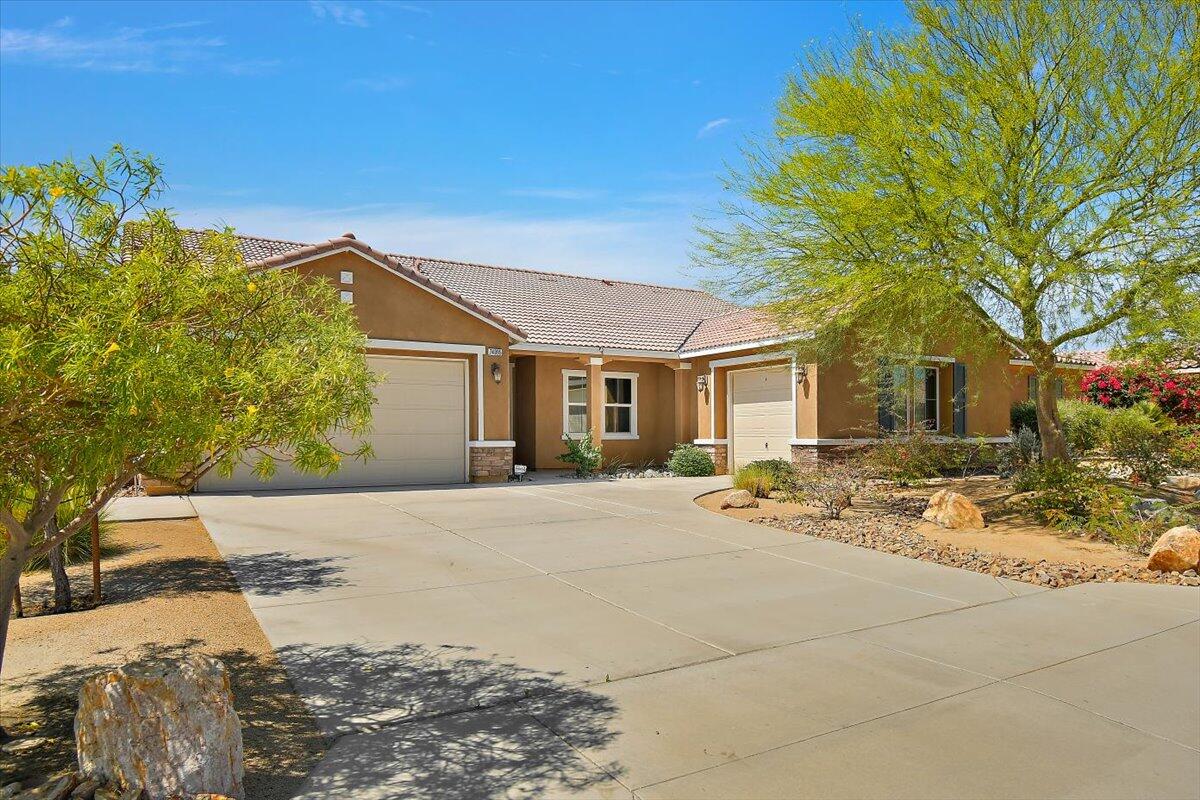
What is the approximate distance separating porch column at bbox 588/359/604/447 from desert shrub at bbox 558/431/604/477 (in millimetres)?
476

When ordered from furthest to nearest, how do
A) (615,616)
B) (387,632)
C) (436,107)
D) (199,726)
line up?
(436,107) → (615,616) → (387,632) → (199,726)

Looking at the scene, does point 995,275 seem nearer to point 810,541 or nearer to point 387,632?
point 810,541

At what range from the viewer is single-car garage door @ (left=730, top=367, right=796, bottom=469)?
17.9 meters

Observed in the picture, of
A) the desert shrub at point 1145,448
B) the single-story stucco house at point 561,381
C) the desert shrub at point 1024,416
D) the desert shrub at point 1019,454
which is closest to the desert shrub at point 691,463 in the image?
the single-story stucco house at point 561,381

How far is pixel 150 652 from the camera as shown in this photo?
5.34 m

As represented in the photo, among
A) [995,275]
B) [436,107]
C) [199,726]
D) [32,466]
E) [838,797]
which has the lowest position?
[838,797]

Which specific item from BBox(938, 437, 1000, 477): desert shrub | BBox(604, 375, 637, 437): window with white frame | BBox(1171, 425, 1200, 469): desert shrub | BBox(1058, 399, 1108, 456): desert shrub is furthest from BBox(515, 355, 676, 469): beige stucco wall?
BBox(1171, 425, 1200, 469): desert shrub

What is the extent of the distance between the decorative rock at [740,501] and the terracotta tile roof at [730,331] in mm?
4472

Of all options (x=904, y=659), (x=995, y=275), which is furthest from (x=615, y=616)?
(x=995, y=275)

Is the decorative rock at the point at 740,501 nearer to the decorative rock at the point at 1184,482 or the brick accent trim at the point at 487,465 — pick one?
the brick accent trim at the point at 487,465

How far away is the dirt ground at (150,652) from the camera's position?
3.85 meters

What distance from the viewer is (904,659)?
5.49 metres

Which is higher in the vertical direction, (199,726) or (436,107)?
(436,107)

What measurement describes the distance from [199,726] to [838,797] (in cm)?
291
